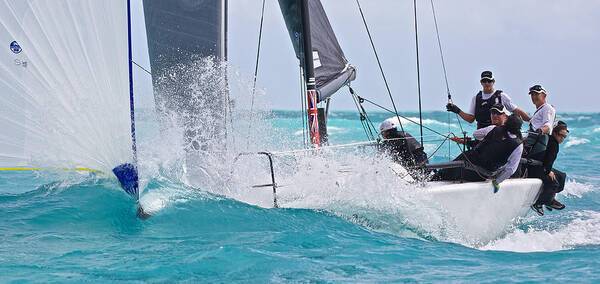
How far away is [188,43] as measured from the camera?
4973mm

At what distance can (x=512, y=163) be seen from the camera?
15.8 ft

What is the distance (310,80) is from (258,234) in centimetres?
211

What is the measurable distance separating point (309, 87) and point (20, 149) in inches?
114

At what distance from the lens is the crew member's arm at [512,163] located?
4.79 metres

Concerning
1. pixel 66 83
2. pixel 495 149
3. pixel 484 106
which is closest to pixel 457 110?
pixel 484 106

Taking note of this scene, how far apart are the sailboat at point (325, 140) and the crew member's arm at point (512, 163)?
14cm

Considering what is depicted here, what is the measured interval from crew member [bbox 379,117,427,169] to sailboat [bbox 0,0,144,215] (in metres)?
2.49

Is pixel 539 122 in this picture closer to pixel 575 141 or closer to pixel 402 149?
pixel 402 149

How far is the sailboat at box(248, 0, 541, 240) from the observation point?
185 inches

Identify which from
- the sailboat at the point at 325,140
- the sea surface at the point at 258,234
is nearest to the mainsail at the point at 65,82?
the sea surface at the point at 258,234

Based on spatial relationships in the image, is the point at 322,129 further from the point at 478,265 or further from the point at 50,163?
the point at 50,163

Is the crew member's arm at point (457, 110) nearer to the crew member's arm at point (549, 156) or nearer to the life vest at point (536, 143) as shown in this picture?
the life vest at point (536, 143)

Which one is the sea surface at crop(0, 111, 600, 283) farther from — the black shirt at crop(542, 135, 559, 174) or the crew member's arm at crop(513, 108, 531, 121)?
the crew member's arm at crop(513, 108, 531, 121)

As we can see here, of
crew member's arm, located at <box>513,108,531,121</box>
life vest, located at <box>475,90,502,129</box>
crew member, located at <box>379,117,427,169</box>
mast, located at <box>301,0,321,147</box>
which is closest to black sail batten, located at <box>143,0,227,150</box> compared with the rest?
mast, located at <box>301,0,321,147</box>
